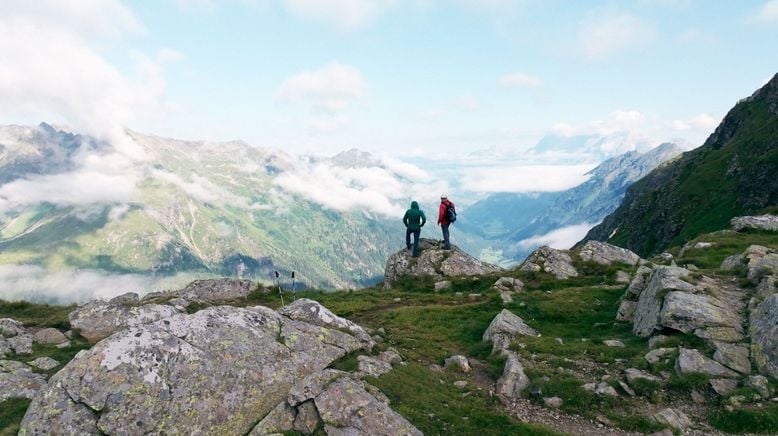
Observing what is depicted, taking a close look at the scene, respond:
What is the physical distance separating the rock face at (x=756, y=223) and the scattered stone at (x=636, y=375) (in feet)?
136

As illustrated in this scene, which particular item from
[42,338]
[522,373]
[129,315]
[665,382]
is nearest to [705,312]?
[665,382]

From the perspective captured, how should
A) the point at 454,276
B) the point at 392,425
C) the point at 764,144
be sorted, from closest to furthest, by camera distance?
1. the point at 392,425
2. the point at 454,276
3. the point at 764,144

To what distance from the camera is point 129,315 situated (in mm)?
25484

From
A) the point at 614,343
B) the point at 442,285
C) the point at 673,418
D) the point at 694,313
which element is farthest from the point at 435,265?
the point at 673,418

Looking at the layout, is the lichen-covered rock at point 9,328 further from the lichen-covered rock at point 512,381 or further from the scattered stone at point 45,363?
the lichen-covered rock at point 512,381

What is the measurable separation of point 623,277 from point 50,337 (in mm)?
A: 43218

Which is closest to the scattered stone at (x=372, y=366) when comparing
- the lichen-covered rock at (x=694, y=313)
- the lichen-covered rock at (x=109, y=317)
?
the lichen-covered rock at (x=109, y=317)

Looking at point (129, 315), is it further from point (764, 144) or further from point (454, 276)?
point (764, 144)

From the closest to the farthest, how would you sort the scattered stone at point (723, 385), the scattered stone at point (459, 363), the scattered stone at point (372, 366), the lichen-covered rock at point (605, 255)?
the scattered stone at point (723, 385)
the scattered stone at point (372, 366)
the scattered stone at point (459, 363)
the lichen-covered rock at point (605, 255)

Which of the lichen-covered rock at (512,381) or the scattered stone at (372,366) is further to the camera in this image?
the scattered stone at (372,366)

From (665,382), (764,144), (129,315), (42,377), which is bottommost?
(665,382)

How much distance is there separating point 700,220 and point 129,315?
5707 inches

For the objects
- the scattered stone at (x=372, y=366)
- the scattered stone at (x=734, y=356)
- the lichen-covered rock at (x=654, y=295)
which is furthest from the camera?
the lichen-covered rock at (x=654, y=295)

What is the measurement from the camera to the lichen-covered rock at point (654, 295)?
25.5 m
